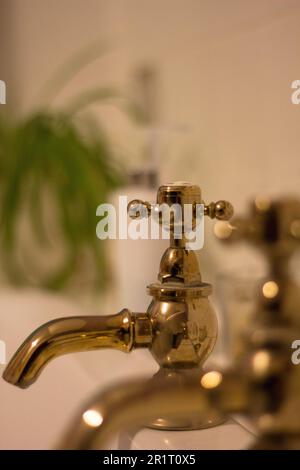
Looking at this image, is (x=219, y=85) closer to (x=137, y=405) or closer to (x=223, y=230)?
(x=223, y=230)

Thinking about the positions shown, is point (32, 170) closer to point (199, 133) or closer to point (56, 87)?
point (56, 87)

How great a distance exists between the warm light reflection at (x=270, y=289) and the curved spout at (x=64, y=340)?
0.09 meters

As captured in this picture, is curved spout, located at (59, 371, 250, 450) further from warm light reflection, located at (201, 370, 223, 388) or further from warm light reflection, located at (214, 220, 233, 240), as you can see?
warm light reflection, located at (214, 220, 233, 240)

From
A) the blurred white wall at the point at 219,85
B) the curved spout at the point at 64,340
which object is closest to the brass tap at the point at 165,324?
the curved spout at the point at 64,340

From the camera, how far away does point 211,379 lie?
0.88 ft

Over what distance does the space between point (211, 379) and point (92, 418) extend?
0.06 metres

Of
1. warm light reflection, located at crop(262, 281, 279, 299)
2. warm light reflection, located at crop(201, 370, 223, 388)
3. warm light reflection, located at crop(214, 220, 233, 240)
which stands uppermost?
warm light reflection, located at crop(214, 220, 233, 240)

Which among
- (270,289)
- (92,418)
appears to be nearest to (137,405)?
(92,418)

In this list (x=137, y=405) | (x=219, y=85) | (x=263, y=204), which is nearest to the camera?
(x=137, y=405)

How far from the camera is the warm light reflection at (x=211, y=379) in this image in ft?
0.87

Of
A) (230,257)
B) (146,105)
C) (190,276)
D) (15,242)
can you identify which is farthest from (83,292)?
(190,276)

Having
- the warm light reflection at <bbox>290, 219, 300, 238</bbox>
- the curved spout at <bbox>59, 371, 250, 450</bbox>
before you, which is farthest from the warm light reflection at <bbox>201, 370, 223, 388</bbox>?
the warm light reflection at <bbox>290, 219, 300, 238</bbox>

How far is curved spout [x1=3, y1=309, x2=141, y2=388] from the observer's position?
0.33 meters

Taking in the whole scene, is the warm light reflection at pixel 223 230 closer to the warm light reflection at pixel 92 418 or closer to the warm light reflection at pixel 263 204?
the warm light reflection at pixel 263 204
